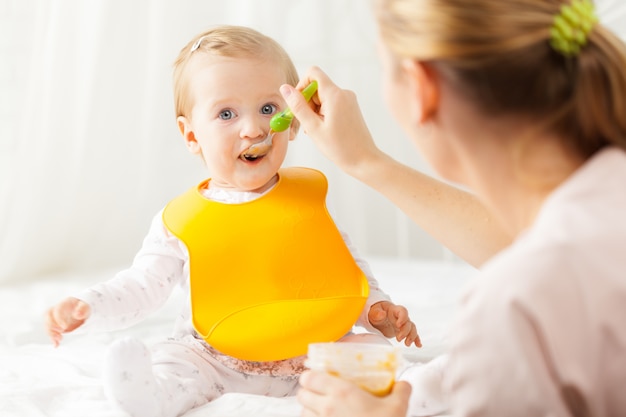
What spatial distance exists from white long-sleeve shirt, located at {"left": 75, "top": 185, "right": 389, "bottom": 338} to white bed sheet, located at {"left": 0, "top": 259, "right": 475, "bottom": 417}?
14 centimetres

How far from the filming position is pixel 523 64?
2.83 ft

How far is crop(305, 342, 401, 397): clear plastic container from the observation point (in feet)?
3.54

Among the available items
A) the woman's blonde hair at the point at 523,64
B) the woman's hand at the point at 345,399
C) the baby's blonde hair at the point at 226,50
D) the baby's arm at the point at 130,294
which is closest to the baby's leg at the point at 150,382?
the baby's arm at the point at 130,294

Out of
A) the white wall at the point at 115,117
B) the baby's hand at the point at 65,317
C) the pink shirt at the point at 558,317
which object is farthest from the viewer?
the white wall at the point at 115,117

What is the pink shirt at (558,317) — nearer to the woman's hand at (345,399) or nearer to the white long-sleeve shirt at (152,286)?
the woman's hand at (345,399)

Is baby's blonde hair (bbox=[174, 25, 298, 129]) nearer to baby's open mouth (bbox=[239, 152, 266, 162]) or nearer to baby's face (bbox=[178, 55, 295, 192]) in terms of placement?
baby's face (bbox=[178, 55, 295, 192])

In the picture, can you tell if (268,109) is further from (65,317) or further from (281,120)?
(65,317)

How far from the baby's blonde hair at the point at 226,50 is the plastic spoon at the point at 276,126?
138mm

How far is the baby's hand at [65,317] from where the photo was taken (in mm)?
1358

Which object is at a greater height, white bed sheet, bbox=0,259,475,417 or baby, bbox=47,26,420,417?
baby, bbox=47,26,420,417

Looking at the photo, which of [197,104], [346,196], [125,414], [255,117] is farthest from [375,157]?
[346,196]

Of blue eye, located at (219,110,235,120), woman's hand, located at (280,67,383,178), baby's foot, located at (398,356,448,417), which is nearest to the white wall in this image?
blue eye, located at (219,110,235,120)

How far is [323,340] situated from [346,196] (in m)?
1.53

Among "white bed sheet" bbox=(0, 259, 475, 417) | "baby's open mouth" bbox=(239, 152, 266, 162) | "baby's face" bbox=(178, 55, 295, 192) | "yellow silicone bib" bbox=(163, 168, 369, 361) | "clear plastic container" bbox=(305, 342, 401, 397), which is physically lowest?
"white bed sheet" bbox=(0, 259, 475, 417)
